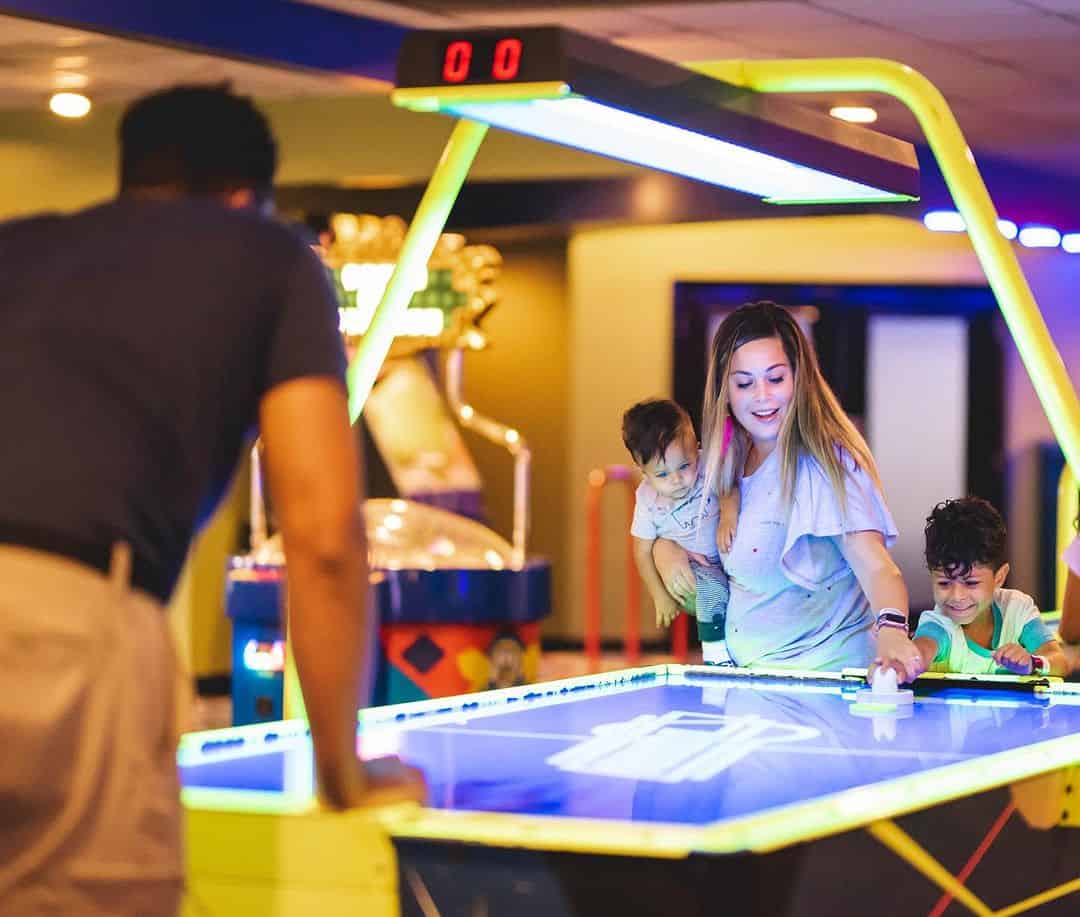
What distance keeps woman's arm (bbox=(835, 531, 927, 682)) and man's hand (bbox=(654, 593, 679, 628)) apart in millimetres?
532

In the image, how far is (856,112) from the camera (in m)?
9.30

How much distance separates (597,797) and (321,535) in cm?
67

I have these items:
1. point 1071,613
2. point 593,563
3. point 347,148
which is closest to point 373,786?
point 1071,613

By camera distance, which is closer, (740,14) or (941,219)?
(740,14)

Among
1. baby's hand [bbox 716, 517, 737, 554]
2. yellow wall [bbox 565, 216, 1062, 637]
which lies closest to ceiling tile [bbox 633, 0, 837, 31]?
baby's hand [bbox 716, 517, 737, 554]

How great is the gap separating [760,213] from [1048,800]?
7149mm

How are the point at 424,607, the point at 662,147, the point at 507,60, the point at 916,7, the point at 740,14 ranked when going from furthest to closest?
the point at 424,607 < the point at 740,14 < the point at 916,7 < the point at 662,147 < the point at 507,60

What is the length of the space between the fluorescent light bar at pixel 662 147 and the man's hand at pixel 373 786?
1.04m

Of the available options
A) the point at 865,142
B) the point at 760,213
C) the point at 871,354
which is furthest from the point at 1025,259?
the point at 865,142

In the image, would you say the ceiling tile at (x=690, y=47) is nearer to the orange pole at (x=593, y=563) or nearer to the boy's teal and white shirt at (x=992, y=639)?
the orange pole at (x=593, y=563)

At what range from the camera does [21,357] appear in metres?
1.91

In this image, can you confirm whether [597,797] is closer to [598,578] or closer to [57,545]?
[57,545]

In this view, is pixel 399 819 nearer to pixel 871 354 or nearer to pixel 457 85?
pixel 457 85

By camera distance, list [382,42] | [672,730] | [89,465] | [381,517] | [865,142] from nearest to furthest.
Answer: [89,465] → [672,730] → [865,142] → [382,42] → [381,517]
